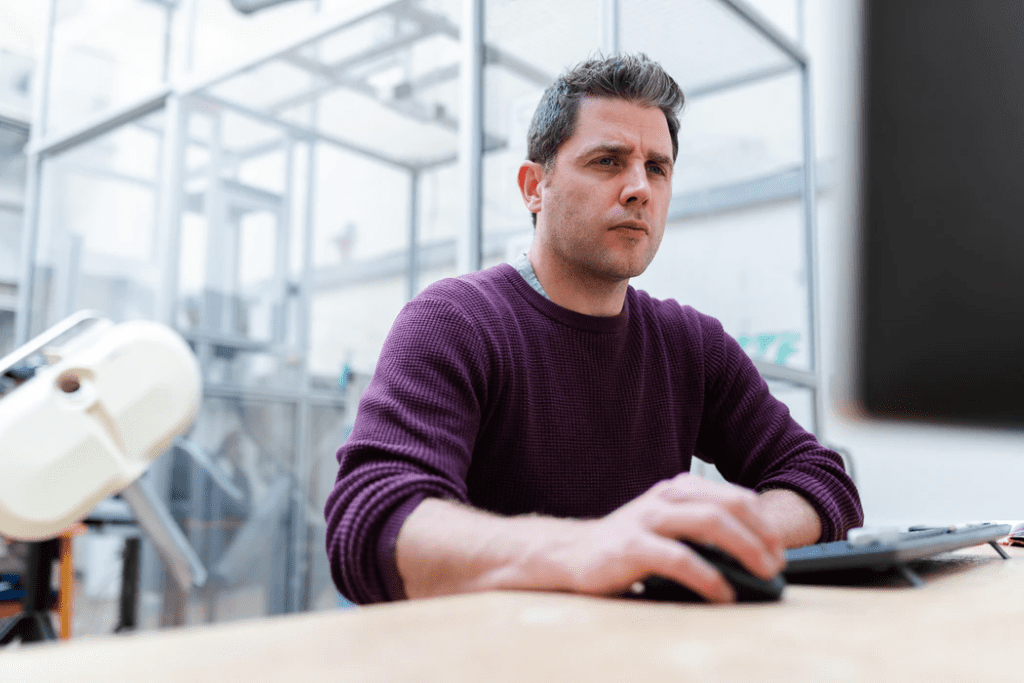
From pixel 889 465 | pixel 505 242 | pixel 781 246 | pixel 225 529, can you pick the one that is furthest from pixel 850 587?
pixel 225 529

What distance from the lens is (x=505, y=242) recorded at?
5.09ft

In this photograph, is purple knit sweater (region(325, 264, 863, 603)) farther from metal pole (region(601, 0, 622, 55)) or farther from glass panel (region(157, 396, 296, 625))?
glass panel (region(157, 396, 296, 625))

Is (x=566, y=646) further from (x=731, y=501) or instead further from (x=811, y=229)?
(x=811, y=229)

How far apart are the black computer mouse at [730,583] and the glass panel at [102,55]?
3326 mm

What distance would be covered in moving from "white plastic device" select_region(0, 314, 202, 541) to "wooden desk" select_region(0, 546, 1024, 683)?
1558 millimetres

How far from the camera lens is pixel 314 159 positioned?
3.00 metres

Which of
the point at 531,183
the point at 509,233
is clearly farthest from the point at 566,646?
the point at 509,233

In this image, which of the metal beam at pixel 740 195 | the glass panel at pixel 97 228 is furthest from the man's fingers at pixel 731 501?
the glass panel at pixel 97 228

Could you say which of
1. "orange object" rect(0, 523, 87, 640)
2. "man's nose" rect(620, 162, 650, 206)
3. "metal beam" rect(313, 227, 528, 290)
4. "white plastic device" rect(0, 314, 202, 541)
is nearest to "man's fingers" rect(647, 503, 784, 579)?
"man's nose" rect(620, 162, 650, 206)

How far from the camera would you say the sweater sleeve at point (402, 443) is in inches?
23.8

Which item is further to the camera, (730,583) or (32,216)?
(32,216)

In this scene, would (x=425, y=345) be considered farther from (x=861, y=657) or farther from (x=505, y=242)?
(x=505, y=242)

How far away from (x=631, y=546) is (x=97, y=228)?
3258 mm

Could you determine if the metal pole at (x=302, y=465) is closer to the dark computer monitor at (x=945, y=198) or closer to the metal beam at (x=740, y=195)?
the metal beam at (x=740, y=195)
